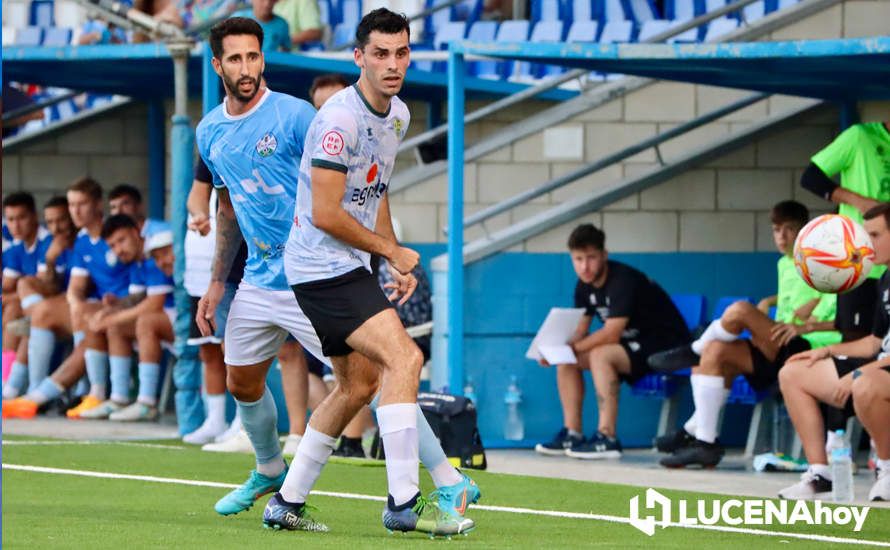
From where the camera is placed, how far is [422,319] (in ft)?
37.6

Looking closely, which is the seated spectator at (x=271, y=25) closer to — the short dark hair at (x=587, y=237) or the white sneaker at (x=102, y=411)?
the short dark hair at (x=587, y=237)

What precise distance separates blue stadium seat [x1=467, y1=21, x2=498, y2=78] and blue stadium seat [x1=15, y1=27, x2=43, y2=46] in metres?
4.95

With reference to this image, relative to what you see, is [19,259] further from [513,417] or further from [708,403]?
[708,403]

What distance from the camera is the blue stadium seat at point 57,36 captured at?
1802cm

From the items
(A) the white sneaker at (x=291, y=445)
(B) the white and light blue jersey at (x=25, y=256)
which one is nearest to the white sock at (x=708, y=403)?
(A) the white sneaker at (x=291, y=445)

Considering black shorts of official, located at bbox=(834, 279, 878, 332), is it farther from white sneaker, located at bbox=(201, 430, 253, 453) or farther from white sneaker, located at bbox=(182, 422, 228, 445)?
white sneaker, located at bbox=(182, 422, 228, 445)

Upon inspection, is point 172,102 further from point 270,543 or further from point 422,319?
point 270,543

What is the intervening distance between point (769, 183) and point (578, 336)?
1768 mm

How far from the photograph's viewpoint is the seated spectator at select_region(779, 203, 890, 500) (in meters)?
8.31

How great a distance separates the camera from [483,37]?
1580 cm

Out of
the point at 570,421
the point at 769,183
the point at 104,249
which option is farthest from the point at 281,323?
the point at 104,249

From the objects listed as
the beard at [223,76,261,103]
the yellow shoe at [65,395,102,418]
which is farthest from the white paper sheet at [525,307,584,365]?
the beard at [223,76,261,103]

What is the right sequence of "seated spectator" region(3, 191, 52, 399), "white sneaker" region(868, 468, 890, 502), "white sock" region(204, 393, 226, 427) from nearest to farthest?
"white sneaker" region(868, 468, 890, 502)
"white sock" region(204, 393, 226, 427)
"seated spectator" region(3, 191, 52, 399)

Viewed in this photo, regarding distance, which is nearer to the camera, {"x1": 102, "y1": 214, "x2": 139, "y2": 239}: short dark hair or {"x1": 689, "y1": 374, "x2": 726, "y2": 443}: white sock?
{"x1": 689, "y1": 374, "x2": 726, "y2": 443}: white sock
